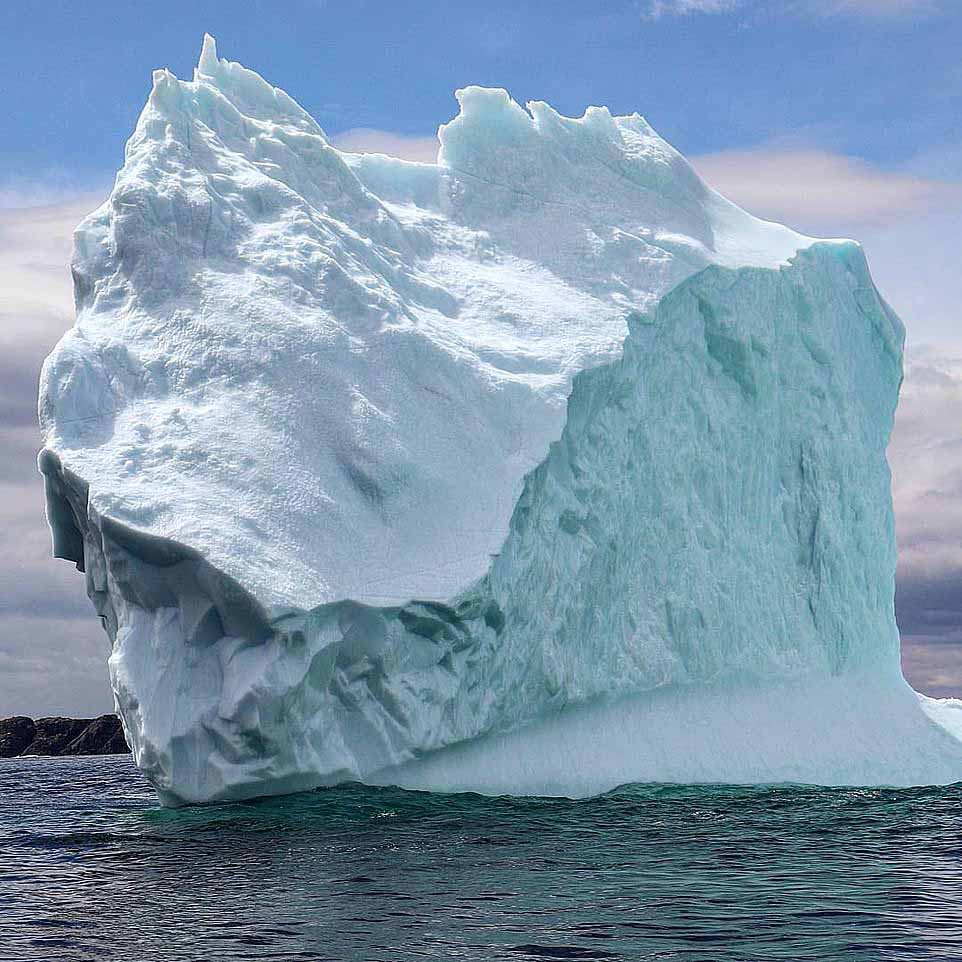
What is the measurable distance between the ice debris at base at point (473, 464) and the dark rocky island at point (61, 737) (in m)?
29.5

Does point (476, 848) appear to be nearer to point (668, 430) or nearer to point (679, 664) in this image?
point (679, 664)

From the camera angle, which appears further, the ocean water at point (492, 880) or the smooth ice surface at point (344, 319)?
the smooth ice surface at point (344, 319)

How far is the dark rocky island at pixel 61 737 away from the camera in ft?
134

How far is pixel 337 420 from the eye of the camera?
39.7 feet

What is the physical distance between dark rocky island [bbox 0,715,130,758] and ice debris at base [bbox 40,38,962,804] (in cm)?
2948

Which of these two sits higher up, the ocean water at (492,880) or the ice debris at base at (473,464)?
the ice debris at base at (473,464)

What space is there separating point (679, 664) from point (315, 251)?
592cm

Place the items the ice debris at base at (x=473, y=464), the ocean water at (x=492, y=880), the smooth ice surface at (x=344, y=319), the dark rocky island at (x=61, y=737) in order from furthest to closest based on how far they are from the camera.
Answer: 1. the dark rocky island at (x=61, y=737)
2. the smooth ice surface at (x=344, y=319)
3. the ice debris at base at (x=473, y=464)
4. the ocean water at (x=492, y=880)

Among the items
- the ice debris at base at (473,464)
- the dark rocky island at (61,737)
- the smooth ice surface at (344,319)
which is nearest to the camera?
the ice debris at base at (473,464)

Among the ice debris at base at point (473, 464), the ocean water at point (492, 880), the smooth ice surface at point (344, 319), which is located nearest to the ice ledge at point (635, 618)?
the ice debris at base at point (473, 464)

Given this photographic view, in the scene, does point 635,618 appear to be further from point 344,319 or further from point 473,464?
point 344,319

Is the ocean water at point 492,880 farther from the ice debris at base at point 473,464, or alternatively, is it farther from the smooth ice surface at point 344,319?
the smooth ice surface at point 344,319

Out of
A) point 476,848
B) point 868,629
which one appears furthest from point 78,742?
point 476,848

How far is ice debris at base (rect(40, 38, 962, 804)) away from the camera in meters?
11.0
